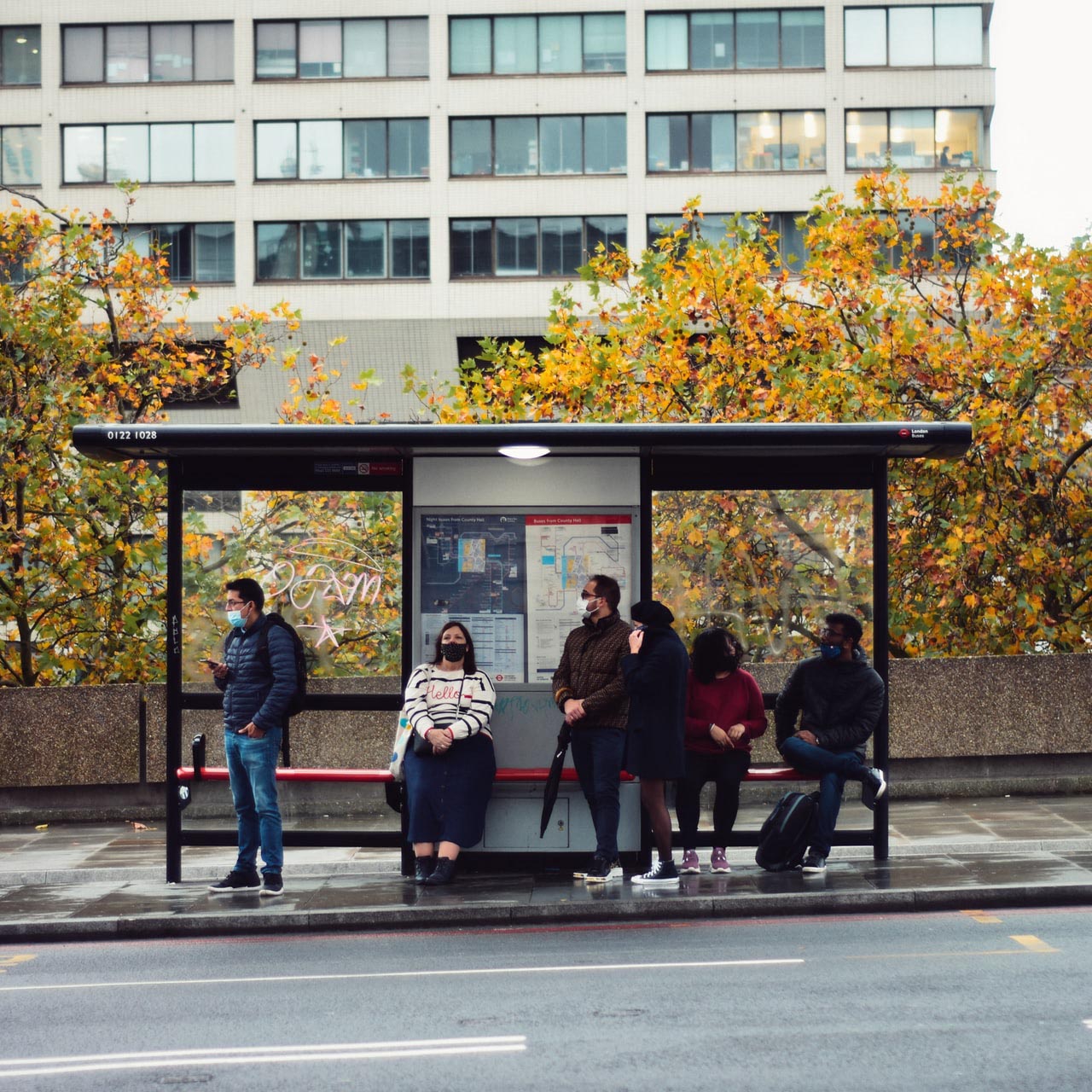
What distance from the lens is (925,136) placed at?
37.0 metres

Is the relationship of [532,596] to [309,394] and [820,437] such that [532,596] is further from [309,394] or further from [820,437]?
[309,394]

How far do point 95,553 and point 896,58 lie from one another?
29.6 m

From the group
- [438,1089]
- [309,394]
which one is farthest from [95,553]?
[438,1089]

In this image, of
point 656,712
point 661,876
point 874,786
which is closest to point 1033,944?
point 874,786

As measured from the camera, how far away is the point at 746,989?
256 inches

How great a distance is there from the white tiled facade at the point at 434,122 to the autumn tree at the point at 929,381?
22.0 metres

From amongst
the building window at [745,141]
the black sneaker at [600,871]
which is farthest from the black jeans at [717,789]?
the building window at [745,141]

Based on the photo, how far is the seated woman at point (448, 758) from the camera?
354 inches

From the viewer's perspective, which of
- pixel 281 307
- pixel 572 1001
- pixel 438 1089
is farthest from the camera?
pixel 281 307

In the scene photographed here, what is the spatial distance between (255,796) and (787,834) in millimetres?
3342

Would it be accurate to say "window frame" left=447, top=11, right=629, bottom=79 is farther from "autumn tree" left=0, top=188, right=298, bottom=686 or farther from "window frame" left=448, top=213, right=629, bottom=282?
"autumn tree" left=0, top=188, right=298, bottom=686

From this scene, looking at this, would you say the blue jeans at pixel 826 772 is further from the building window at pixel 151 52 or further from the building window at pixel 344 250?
the building window at pixel 151 52

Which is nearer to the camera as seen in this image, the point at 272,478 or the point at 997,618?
the point at 272,478

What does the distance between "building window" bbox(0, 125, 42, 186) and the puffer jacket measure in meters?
31.7
